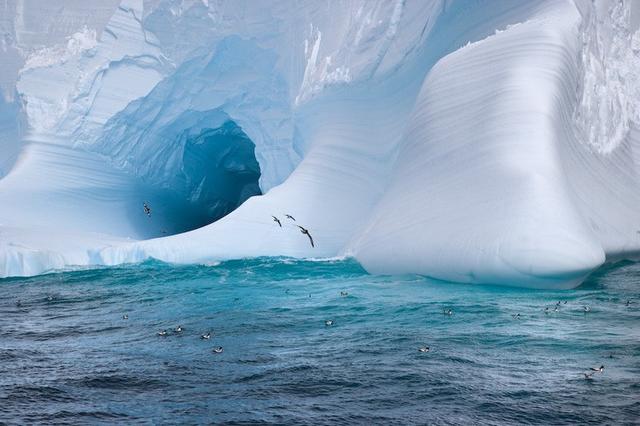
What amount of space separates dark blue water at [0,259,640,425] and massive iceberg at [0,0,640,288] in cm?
91

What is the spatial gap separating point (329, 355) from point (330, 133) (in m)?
7.85

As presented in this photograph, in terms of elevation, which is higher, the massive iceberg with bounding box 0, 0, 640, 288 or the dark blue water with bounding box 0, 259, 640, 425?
the massive iceberg with bounding box 0, 0, 640, 288

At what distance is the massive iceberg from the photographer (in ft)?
30.9

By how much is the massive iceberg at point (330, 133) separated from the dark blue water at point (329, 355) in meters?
0.91

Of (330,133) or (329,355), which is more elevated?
(330,133)

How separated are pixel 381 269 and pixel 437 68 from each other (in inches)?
132

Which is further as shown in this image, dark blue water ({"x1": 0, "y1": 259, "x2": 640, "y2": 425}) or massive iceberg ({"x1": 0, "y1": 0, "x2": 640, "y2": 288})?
massive iceberg ({"x1": 0, "y1": 0, "x2": 640, "y2": 288})

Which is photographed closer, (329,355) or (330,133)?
(329,355)

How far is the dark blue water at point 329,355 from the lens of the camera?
16.3 ft

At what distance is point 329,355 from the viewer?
20.8ft

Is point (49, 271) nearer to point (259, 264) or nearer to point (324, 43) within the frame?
point (259, 264)

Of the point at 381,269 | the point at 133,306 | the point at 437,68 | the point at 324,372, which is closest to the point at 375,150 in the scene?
the point at 437,68

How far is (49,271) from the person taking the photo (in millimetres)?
12812

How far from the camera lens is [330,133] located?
13.7 meters
